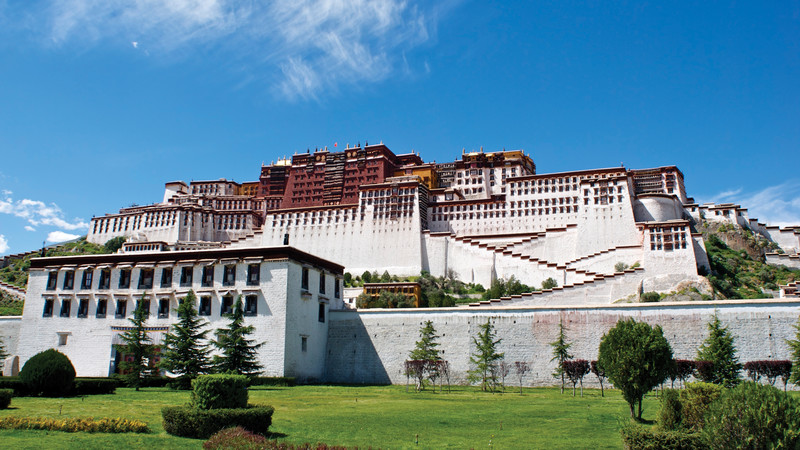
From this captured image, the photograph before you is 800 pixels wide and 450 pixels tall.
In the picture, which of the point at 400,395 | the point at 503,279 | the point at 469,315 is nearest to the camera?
the point at 400,395

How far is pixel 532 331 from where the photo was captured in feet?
111

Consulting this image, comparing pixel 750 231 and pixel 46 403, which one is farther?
pixel 750 231

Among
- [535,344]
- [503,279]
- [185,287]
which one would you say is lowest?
[535,344]

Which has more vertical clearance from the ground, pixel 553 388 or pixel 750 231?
pixel 750 231

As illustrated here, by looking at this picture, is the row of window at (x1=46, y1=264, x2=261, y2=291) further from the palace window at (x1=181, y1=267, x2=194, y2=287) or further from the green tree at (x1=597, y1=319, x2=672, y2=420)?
the green tree at (x1=597, y1=319, x2=672, y2=420)

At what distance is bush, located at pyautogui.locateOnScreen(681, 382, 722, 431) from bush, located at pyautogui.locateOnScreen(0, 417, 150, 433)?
45.1 feet

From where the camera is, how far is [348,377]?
38.1m

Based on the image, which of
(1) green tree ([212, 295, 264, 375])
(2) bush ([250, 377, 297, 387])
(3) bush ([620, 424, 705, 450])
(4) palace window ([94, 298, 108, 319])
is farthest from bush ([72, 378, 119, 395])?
(3) bush ([620, 424, 705, 450])

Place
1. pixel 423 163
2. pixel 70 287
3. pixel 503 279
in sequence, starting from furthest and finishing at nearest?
pixel 423 163
pixel 503 279
pixel 70 287

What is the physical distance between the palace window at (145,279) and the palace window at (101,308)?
2.77 meters

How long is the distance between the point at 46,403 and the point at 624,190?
60419 mm

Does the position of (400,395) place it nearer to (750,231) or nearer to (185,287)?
(185,287)

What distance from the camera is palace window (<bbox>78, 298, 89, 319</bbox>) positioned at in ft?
130

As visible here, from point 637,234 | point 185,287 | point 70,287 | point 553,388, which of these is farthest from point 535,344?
point 637,234
